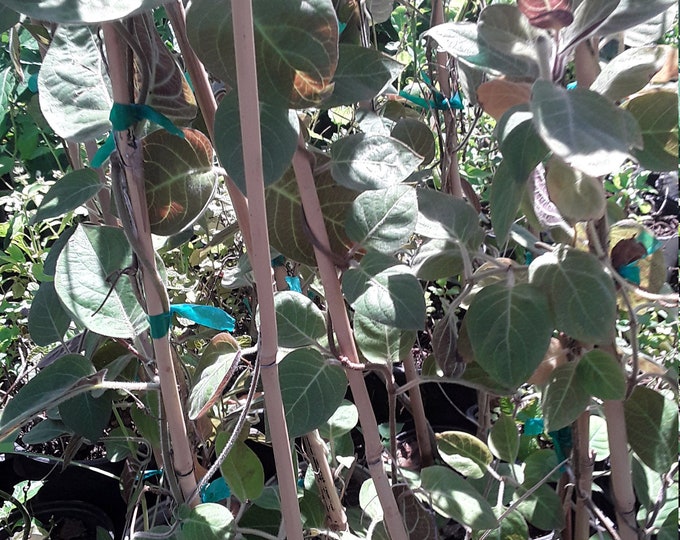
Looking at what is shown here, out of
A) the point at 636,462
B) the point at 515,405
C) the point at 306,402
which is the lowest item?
the point at 515,405

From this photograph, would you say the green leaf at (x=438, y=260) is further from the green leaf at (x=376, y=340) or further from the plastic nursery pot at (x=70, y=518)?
the plastic nursery pot at (x=70, y=518)

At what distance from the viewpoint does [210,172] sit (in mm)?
509

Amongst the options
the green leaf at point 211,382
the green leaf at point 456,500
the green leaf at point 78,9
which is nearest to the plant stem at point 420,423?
the green leaf at point 456,500

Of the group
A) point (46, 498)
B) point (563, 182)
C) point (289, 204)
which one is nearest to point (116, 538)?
point (46, 498)

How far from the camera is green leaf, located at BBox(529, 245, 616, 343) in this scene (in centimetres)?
47

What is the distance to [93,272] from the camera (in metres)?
0.56

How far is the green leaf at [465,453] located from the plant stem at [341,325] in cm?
13

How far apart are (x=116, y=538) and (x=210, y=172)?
40.4 inches

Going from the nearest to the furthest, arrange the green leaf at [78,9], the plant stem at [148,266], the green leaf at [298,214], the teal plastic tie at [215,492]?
1. the green leaf at [78,9]
2. the plant stem at [148,266]
3. the green leaf at [298,214]
4. the teal plastic tie at [215,492]

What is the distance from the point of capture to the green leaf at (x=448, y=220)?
57cm

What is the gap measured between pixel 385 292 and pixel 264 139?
Answer: 6.1 inches

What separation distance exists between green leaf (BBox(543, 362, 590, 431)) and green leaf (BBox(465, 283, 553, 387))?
78mm

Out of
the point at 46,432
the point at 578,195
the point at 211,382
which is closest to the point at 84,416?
the point at 46,432

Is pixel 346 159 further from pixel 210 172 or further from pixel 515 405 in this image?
pixel 515 405
